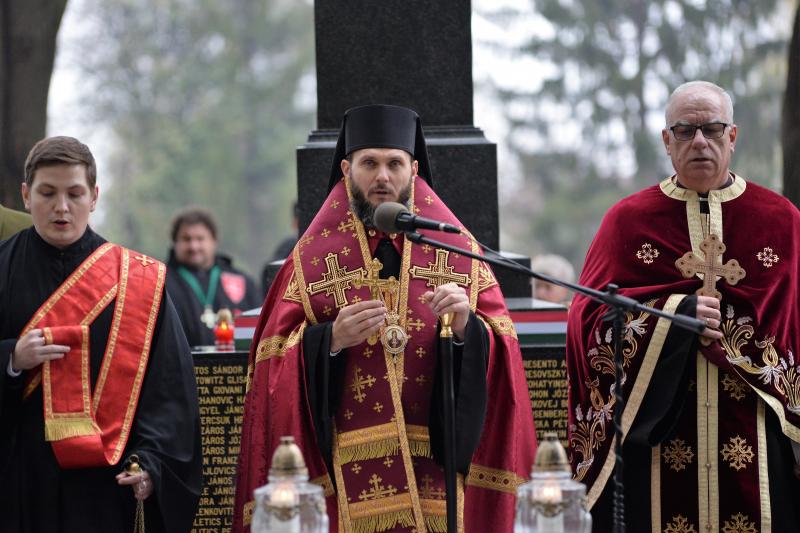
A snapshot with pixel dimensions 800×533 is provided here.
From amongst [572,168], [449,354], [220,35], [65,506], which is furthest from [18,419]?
[220,35]

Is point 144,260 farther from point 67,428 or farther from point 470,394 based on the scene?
point 470,394

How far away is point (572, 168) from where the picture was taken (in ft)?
113

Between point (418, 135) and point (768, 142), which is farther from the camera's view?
point (768, 142)

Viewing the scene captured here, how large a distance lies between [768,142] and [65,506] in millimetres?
26676

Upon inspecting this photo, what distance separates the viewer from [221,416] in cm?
770

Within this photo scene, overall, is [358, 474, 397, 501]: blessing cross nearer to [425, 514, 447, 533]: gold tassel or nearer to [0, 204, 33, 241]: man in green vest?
[425, 514, 447, 533]: gold tassel

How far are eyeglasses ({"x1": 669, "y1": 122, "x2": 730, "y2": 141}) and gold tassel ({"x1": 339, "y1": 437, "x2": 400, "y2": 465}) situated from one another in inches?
70.8

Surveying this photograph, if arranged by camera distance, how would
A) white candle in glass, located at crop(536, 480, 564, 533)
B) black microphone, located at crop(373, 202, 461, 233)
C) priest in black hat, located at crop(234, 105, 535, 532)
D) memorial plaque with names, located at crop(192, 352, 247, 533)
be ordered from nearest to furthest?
white candle in glass, located at crop(536, 480, 564, 533), black microphone, located at crop(373, 202, 461, 233), priest in black hat, located at crop(234, 105, 535, 532), memorial plaque with names, located at crop(192, 352, 247, 533)

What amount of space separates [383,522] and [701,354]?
5.03ft

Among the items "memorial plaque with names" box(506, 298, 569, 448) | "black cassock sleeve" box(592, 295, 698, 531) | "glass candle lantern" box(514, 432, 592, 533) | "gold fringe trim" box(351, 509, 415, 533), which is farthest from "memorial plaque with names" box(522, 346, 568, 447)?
"glass candle lantern" box(514, 432, 592, 533)

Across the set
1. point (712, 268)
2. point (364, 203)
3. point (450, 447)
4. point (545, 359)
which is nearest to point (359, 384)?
point (364, 203)

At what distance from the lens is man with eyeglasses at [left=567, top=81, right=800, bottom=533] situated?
585 cm

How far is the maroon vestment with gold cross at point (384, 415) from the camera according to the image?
5809 millimetres

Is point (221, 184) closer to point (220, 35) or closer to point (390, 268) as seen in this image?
point (220, 35)
